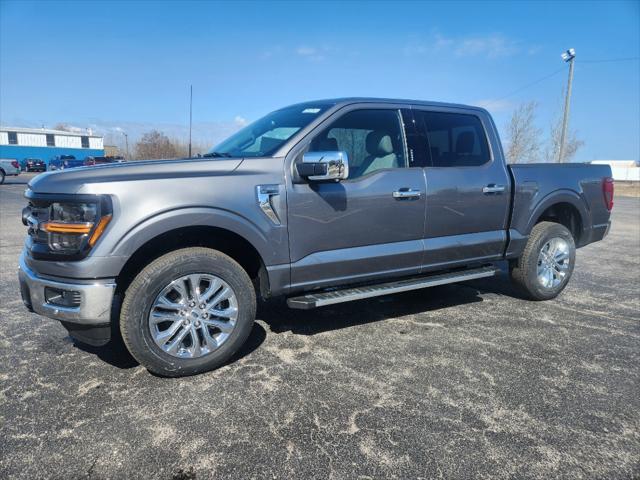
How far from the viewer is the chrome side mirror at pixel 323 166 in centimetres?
311

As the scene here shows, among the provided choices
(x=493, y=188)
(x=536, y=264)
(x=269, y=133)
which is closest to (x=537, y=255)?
(x=536, y=264)

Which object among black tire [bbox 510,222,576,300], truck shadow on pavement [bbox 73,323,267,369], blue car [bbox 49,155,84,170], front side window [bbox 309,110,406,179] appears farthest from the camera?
blue car [bbox 49,155,84,170]

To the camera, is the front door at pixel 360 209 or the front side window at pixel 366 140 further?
the front side window at pixel 366 140

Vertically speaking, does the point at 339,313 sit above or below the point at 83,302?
below

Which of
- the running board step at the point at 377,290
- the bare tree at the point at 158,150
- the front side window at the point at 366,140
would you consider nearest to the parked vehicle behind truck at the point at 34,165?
the bare tree at the point at 158,150

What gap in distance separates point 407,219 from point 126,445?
104 inches

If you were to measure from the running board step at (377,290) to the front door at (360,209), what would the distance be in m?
0.09

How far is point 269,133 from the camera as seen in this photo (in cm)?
375

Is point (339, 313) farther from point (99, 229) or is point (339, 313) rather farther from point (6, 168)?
point (6, 168)

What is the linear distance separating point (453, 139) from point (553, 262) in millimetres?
1834

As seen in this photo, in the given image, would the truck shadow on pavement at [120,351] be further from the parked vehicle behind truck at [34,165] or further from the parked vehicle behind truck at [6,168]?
the parked vehicle behind truck at [34,165]

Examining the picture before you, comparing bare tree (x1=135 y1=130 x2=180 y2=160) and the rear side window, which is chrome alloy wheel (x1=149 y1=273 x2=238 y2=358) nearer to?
the rear side window

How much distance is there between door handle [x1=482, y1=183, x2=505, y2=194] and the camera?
13.9 feet

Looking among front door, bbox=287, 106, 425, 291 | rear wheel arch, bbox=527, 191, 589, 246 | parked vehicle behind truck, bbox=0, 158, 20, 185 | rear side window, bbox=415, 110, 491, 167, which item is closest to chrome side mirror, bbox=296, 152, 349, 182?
front door, bbox=287, 106, 425, 291
